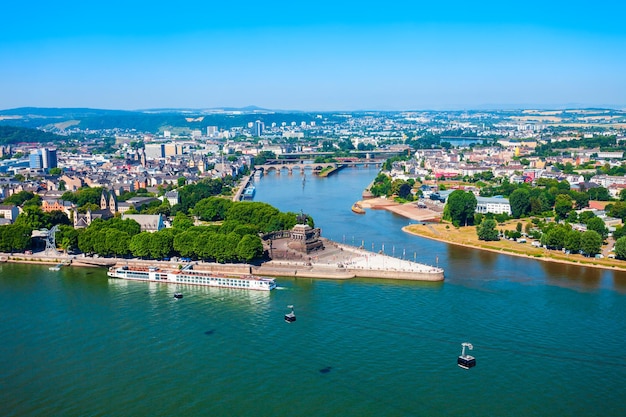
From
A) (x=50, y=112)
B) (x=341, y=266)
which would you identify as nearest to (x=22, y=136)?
(x=341, y=266)

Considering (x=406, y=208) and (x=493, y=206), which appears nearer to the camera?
(x=493, y=206)

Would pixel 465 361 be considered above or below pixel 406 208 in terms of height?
above

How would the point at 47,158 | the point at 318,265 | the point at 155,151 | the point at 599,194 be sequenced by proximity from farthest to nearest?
the point at 155,151, the point at 47,158, the point at 599,194, the point at 318,265

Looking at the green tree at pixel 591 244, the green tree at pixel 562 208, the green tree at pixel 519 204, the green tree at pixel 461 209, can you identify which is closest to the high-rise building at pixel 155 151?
the green tree at pixel 461 209

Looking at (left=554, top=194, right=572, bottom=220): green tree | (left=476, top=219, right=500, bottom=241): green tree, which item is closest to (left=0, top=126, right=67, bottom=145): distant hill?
(left=554, top=194, right=572, bottom=220): green tree

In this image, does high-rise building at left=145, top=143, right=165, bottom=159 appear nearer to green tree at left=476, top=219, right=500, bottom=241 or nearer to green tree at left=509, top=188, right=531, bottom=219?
green tree at left=509, top=188, right=531, bottom=219

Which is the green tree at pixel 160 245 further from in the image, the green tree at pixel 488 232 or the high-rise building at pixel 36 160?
the high-rise building at pixel 36 160

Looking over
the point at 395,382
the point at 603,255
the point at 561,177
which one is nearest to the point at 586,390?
the point at 395,382

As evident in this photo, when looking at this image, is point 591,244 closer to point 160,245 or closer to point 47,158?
point 160,245
